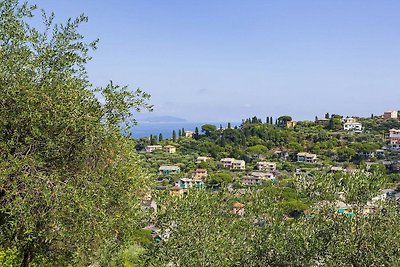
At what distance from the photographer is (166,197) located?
45.3 ft

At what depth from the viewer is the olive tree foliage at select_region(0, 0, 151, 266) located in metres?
9.06

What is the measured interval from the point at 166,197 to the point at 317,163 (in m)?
68.8

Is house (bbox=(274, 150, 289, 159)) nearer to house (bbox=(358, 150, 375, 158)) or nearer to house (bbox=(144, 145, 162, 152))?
house (bbox=(358, 150, 375, 158))

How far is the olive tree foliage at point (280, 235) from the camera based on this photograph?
40.1 ft

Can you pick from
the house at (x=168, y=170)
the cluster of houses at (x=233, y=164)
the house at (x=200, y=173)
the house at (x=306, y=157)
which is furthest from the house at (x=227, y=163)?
the house at (x=306, y=157)

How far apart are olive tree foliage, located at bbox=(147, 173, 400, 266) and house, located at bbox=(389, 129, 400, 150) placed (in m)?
84.5

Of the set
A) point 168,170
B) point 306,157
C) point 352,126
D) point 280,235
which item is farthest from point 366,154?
point 280,235

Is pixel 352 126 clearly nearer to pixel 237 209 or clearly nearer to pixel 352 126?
pixel 352 126

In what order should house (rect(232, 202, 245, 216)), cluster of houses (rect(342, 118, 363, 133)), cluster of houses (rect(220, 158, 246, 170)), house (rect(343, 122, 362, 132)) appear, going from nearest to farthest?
house (rect(232, 202, 245, 216)), cluster of houses (rect(220, 158, 246, 170)), cluster of houses (rect(342, 118, 363, 133)), house (rect(343, 122, 362, 132))

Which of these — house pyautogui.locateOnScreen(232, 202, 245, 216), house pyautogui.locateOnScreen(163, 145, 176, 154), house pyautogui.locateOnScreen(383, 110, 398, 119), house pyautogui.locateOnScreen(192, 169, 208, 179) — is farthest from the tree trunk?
house pyautogui.locateOnScreen(383, 110, 398, 119)

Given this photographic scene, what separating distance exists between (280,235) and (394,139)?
8956cm

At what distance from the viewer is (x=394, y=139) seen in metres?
93.9

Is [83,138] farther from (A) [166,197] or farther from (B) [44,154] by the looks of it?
(A) [166,197]

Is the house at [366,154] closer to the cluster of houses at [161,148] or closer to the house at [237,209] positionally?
the cluster of houses at [161,148]
